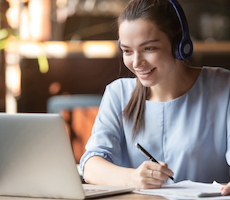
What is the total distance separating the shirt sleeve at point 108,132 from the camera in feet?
3.82

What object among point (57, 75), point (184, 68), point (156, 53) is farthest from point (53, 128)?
point (57, 75)

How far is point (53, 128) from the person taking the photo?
71cm

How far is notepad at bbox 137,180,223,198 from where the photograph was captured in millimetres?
767

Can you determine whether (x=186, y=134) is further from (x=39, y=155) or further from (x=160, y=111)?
(x=39, y=155)

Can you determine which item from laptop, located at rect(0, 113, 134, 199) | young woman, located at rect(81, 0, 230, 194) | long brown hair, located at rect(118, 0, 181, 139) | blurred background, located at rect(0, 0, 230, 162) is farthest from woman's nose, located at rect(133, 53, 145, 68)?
blurred background, located at rect(0, 0, 230, 162)

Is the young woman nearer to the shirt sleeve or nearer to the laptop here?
the shirt sleeve

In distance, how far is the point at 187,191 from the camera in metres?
0.80

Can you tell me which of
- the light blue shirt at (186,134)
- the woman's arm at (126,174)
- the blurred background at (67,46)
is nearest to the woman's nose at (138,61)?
the light blue shirt at (186,134)

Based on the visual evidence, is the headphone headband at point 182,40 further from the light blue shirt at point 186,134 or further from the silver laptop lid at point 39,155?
the silver laptop lid at point 39,155

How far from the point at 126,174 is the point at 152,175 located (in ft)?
0.37

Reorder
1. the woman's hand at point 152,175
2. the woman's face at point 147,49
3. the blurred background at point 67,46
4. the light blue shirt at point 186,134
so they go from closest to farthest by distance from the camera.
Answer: the woman's hand at point 152,175
the woman's face at point 147,49
the light blue shirt at point 186,134
the blurred background at point 67,46

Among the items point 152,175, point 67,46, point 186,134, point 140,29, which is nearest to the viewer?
point 152,175

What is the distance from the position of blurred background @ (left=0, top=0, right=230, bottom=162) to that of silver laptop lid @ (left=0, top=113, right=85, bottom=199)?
192 centimetres

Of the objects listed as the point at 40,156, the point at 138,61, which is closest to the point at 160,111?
the point at 138,61
